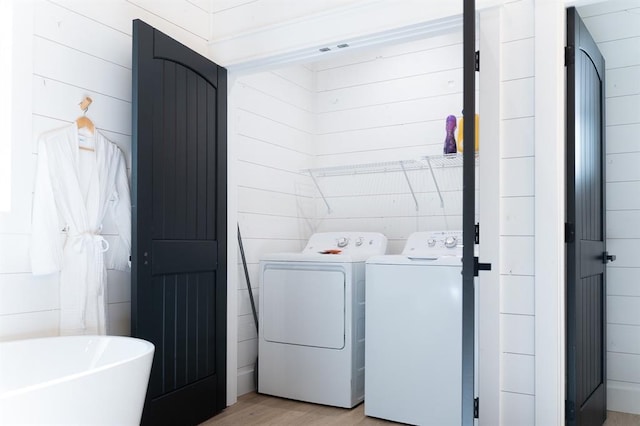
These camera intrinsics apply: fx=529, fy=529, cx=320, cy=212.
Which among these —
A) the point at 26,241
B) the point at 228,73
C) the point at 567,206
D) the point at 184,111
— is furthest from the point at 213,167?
the point at 567,206

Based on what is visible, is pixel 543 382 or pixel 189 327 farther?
pixel 189 327

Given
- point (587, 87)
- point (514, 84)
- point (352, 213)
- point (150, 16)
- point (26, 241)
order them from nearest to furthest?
point (26, 241) < point (514, 84) < point (587, 87) < point (150, 16) < point (352, 213)

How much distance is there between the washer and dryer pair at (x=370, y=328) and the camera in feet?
9.11

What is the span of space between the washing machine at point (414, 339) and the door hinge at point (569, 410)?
53 centimetres

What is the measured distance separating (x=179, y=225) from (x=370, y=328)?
3.96 ft

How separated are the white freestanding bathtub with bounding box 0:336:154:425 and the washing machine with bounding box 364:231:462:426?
1412 mm

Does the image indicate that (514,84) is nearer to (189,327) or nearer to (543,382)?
(543,382)

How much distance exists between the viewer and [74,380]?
1569 millimetres

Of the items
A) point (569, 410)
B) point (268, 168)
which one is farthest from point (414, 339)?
point (268, 168)

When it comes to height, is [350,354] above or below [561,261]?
below

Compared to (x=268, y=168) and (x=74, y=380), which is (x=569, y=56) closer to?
(x=268, y=168)

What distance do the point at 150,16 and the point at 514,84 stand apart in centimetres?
187

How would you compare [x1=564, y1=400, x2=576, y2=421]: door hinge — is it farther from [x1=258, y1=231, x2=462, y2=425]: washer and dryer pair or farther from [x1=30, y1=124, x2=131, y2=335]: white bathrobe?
[x1=30, y1=124, x2=131, y2=335]: white bathrobe

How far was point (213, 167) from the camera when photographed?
2957 millimetres
